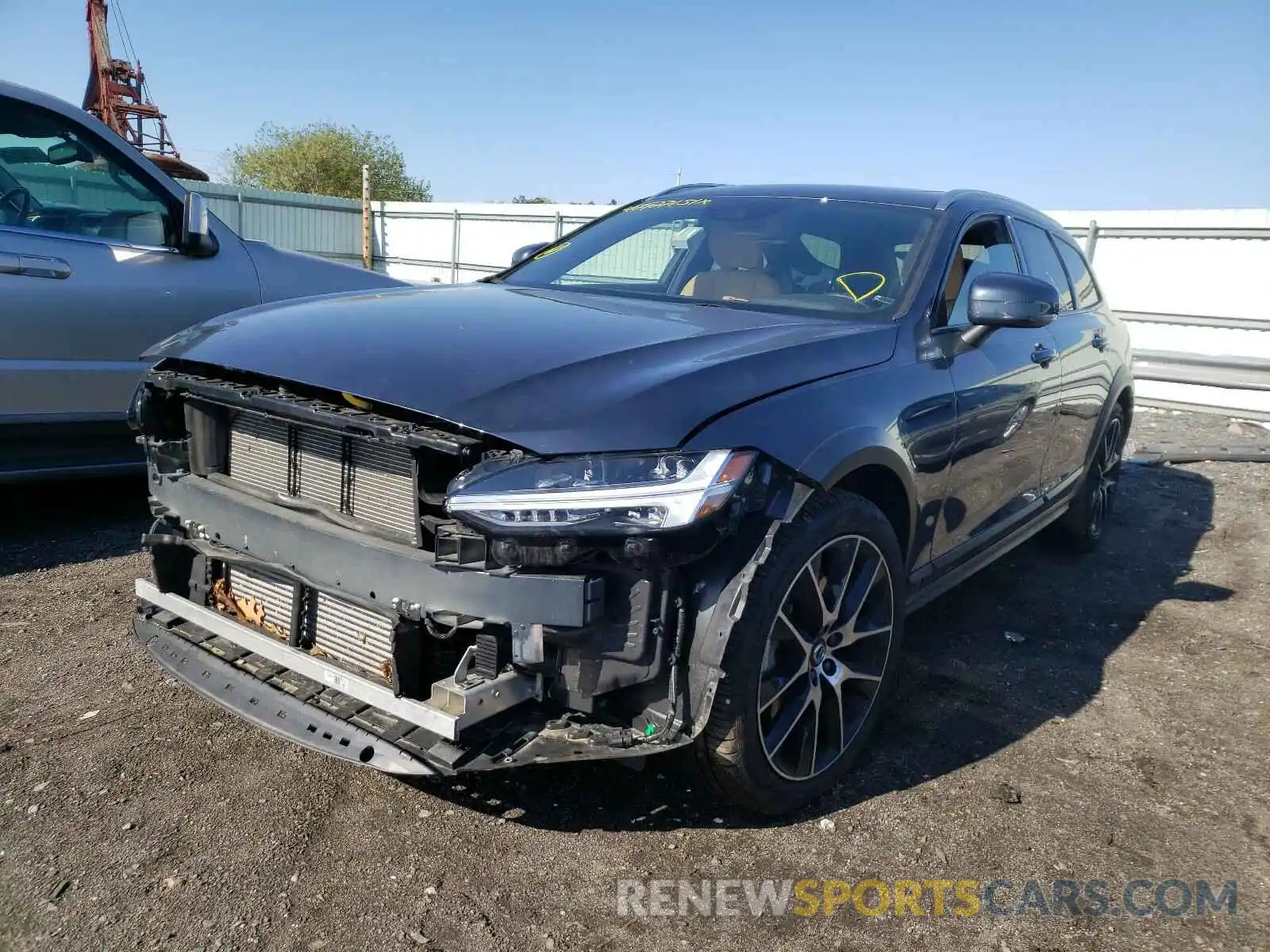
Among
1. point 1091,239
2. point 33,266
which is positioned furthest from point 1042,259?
point 1091,239

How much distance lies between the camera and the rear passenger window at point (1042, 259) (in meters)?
4.45

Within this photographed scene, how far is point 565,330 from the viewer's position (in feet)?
9.00

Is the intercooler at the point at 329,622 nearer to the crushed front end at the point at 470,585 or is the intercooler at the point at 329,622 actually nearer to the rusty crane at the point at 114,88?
the crushed front end at the point at 470,585

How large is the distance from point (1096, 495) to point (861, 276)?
2.93 meters

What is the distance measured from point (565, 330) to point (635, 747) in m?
1.15

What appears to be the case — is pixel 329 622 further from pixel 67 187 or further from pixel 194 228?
pixel 67 187

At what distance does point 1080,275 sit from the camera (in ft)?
17.3

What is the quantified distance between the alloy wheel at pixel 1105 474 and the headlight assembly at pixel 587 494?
13.1 feet

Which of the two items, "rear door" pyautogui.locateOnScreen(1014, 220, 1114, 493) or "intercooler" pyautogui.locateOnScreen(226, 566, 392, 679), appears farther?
"rear door" pyautogui.locateOnScreen(1014, 220, 1114, 493)

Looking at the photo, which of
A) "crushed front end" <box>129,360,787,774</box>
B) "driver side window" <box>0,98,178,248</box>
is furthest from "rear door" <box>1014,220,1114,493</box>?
"driver side window" <box>0,98,178,248</box>

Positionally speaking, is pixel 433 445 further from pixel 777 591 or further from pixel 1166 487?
pixel 1166 487

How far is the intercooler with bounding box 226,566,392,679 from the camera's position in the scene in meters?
2.46

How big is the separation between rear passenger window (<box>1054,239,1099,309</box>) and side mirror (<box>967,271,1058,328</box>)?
1.89 meters

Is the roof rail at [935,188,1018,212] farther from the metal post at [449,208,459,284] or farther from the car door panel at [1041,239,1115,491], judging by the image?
the metal post at [449,208,459,284]
